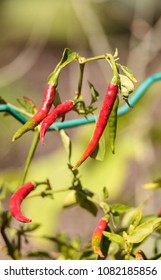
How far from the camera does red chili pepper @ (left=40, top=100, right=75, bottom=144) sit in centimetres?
71

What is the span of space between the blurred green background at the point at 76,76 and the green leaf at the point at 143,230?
0.65 metres

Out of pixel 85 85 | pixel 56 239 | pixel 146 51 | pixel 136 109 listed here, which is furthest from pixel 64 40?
pixel 56 239

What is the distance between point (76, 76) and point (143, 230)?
8.54 ft

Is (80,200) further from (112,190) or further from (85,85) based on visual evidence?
(85,85)

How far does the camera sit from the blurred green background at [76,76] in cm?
169

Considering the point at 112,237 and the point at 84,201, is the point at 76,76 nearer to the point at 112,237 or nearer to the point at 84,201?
the point at 84,201

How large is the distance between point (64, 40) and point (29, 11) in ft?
0.89

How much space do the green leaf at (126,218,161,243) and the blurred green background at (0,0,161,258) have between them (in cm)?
65

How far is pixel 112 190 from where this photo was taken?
169 cm

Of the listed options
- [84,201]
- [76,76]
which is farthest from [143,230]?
[76,76]

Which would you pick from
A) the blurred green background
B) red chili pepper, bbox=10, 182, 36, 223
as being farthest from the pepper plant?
the blurred green background

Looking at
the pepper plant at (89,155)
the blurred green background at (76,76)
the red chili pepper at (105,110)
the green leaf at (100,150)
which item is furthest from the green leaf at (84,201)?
the blurred green background at (76,76)

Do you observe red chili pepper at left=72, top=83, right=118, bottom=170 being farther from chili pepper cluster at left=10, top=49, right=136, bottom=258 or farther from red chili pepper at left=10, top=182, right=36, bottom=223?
red chili pepper at left=10, top=182, right=36, bottom=223

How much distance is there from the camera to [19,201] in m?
0.85
